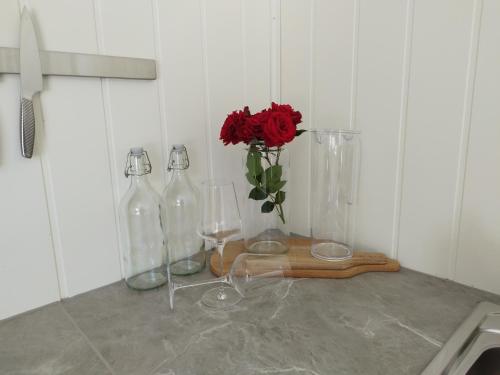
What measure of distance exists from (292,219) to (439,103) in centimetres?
53

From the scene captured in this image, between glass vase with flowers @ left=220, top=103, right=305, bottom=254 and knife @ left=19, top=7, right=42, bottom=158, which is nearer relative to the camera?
knife @ left=19, top=7, right=42, bottom=158

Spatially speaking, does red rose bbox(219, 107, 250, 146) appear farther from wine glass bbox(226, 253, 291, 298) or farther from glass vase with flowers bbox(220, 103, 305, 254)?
wine glass bbox(226, 253, 291, 298)

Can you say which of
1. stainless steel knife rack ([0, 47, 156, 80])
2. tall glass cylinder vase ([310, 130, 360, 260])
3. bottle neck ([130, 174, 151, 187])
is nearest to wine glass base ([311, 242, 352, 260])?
tall glass cylinder vase ([310, 130, 360, 260])

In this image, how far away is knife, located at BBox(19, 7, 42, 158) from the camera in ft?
2.09

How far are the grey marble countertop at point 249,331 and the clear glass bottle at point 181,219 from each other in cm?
12

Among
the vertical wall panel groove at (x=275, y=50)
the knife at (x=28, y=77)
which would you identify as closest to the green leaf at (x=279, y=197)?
the vertical wall panel groove at (x=275, y=50)

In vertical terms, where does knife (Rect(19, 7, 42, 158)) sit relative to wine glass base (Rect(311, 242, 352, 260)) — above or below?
above

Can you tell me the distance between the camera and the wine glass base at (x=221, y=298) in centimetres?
74

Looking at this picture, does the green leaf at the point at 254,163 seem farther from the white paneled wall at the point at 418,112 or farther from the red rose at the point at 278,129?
the white paneled wall at the point at 418,112

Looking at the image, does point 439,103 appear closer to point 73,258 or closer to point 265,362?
point 265,362

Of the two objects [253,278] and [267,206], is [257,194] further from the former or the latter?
[253,278]

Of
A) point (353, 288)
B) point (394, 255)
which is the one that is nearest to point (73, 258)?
point (353, 288)

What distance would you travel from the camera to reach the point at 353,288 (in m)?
0.81

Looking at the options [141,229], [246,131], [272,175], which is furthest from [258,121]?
[141,229]
